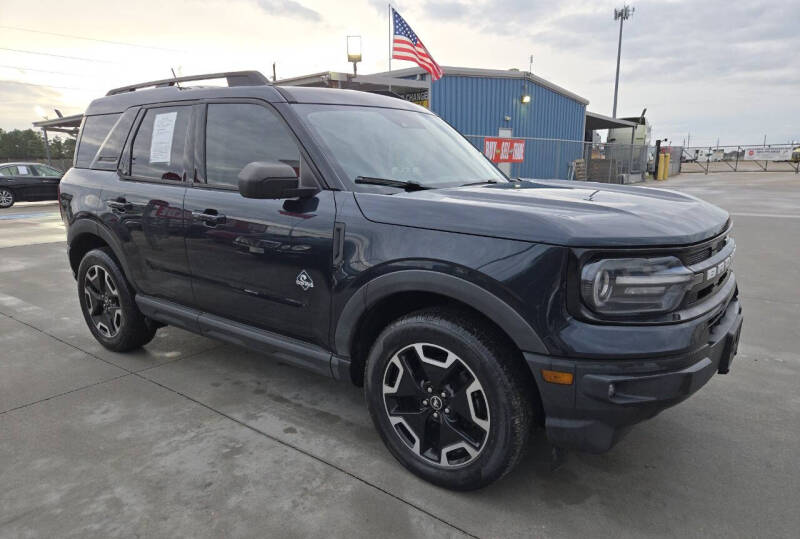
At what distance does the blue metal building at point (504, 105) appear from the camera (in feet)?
50.4

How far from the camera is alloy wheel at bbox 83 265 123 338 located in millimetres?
3885

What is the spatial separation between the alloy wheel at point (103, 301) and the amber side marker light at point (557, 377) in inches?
125

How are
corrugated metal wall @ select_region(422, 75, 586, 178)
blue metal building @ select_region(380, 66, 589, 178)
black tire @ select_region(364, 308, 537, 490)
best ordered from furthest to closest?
corrugated metal wall @ select_region(422, 75, 586, 178), blue metal building @ select_region(380, 66, 589, 178), black tire @ select_region(364, 308, 537, 490)

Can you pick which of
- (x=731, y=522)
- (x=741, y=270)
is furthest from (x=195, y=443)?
(x=741, y=270)

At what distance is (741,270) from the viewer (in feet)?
21.2

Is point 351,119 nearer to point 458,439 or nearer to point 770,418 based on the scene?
point 458,439

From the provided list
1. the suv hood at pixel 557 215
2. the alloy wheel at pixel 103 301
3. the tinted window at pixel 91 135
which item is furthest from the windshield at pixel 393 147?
the alloy wheel at pixel 103 301

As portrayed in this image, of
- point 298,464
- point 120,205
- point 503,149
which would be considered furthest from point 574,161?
point 298,464

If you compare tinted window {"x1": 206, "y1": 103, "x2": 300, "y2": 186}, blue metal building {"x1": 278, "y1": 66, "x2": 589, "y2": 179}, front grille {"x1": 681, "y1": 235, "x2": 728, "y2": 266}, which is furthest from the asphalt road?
blue metal building {"x1": 278, "y1": 66, "x2": 589, "y2": 179}

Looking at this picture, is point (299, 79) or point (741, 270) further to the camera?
point (299, 79)

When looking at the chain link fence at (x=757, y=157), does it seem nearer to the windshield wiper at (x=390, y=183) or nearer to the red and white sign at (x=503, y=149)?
the red and white sign at (x=503, y=149)

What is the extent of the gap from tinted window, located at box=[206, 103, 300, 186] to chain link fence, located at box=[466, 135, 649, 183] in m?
12.9

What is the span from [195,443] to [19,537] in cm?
82

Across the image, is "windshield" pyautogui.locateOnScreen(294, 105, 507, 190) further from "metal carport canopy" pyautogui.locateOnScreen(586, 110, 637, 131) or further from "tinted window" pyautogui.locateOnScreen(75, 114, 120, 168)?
"metal carport canopy" pyautogui.locateOnScreen(586, 110, 637, 131)
